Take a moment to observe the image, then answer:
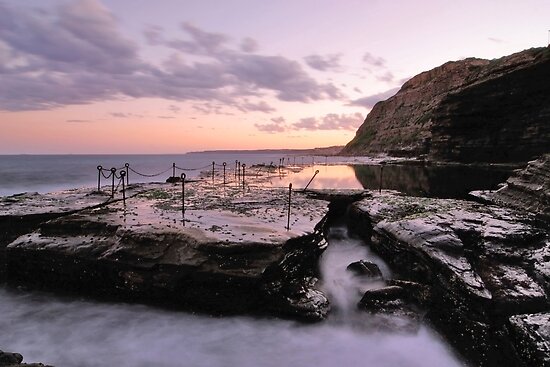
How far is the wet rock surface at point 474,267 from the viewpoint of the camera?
766cm

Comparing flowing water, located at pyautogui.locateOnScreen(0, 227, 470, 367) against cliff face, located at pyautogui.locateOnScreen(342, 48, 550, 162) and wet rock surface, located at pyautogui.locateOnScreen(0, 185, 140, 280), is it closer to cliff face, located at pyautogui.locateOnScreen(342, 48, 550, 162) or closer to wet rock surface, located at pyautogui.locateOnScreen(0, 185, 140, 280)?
wet rock surface, located at pyautogui.locateOnScreen(0, 185, 140, 280)

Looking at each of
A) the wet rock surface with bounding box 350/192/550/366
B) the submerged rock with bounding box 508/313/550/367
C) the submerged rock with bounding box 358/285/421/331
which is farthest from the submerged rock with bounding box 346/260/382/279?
the submerged rock with bounding box 508/313/550/367

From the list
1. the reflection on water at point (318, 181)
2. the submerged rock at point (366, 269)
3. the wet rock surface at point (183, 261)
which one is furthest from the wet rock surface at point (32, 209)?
the reflection on water at point (318, 181)

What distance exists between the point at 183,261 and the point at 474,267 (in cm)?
784

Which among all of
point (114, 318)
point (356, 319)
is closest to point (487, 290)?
point (356, 319)

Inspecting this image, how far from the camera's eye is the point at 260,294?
31.3 ft

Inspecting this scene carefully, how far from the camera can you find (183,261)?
971 cm

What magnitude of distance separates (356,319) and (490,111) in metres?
55.2

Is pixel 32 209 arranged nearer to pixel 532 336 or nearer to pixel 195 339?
pixel 195 339

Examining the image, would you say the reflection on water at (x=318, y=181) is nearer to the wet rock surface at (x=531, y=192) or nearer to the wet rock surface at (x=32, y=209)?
the wet rock surface at (x=531, y=192)

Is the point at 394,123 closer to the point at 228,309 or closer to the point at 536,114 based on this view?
the point at 536,114

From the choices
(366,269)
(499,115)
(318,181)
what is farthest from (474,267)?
(499,115)

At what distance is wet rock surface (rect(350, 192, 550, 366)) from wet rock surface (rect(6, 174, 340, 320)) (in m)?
2.70

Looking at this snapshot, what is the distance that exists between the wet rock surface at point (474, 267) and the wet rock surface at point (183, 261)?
270cm
